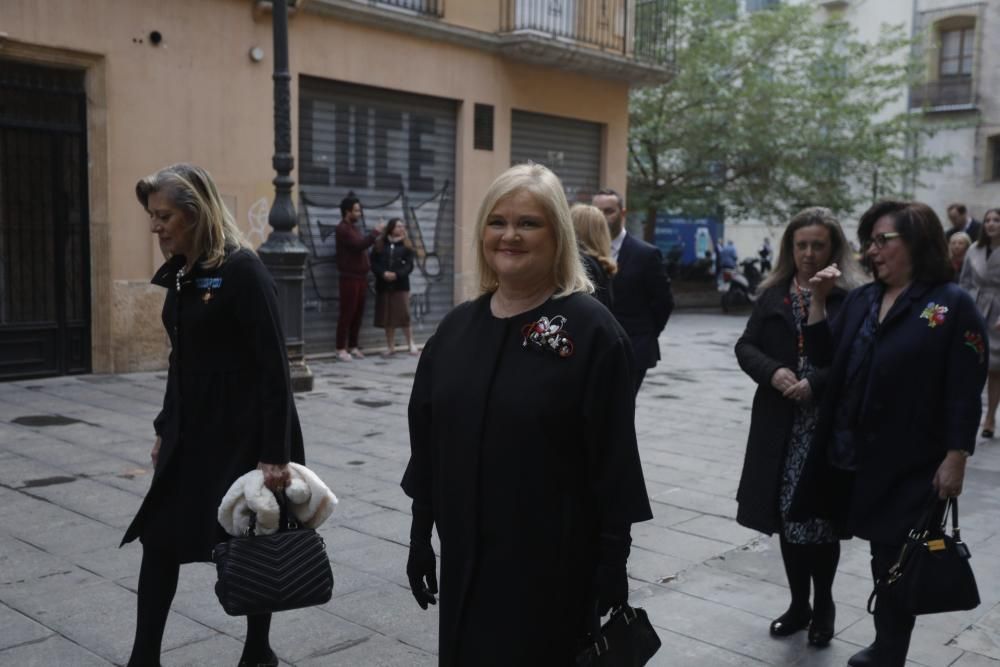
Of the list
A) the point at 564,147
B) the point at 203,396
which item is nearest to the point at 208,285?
the point at 203,396

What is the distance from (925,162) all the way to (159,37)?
19514mm

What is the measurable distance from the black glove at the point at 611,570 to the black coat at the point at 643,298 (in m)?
4.04

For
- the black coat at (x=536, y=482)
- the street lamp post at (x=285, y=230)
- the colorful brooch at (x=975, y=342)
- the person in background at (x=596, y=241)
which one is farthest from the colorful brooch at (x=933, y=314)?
the street lamp post at (x=285, y=230)

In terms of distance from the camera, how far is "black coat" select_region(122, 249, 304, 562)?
340cm

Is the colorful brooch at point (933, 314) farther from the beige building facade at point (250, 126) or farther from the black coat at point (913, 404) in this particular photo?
the beige building facade at point (250, 126)

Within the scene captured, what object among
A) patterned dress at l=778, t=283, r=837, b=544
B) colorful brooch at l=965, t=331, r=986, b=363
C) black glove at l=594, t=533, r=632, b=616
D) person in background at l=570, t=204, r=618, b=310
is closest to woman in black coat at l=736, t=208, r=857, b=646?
patterned dress at l=778, t=283, r=837, b=544

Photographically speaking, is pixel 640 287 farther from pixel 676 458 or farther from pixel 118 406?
pixel 118 406

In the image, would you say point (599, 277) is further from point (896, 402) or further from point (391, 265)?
point (391, 265)

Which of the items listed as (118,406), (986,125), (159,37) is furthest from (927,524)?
(986,125)

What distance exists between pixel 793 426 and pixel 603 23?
13937 millimetres

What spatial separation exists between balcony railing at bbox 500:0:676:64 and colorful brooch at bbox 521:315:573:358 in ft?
43.0

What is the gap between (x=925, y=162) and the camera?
81.2 ft

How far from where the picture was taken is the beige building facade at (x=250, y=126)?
10.4m

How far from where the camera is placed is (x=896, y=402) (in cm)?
379
